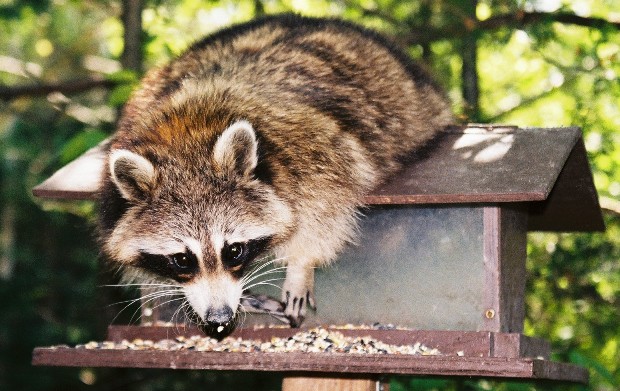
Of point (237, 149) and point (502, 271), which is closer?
point (237, 149)

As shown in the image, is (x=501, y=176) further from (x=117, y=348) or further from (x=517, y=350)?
(x=117, y=348)

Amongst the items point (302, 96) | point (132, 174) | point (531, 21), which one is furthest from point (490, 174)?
point (531, 21)

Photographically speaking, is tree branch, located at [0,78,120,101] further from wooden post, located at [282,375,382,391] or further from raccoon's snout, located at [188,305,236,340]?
raccoon's snout, located at [188,305,236,340]

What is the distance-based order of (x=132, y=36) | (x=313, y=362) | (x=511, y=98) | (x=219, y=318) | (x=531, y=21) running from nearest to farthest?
(x=313, y=362) < (x=219, y=318) < (x=531, y=21) < (x=132, y=36) < (x=511, y=98)

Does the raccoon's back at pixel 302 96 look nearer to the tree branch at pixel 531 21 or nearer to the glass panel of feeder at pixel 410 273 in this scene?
the glass panel of feeder at pixel 410 273

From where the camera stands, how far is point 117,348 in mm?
3707

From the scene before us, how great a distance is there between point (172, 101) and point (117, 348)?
1.08 meters

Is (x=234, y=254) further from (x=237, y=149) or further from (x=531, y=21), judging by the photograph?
(x=531, y=21)

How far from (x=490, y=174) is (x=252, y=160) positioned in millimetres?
929

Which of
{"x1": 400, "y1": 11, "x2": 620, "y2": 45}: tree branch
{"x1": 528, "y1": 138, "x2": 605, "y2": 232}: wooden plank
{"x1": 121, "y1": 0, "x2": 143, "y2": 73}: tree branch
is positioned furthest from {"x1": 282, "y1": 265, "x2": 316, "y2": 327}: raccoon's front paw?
{"x1": 121, "y1": 0, "x2": 143, "y2": 73}: tree branch

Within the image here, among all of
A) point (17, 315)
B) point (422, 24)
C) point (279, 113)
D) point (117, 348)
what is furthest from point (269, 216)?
point (17, 315)

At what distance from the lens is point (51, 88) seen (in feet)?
21.5

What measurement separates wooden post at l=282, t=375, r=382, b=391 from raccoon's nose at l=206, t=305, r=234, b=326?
0.58 m

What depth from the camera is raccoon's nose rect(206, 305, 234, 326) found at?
136 inches
